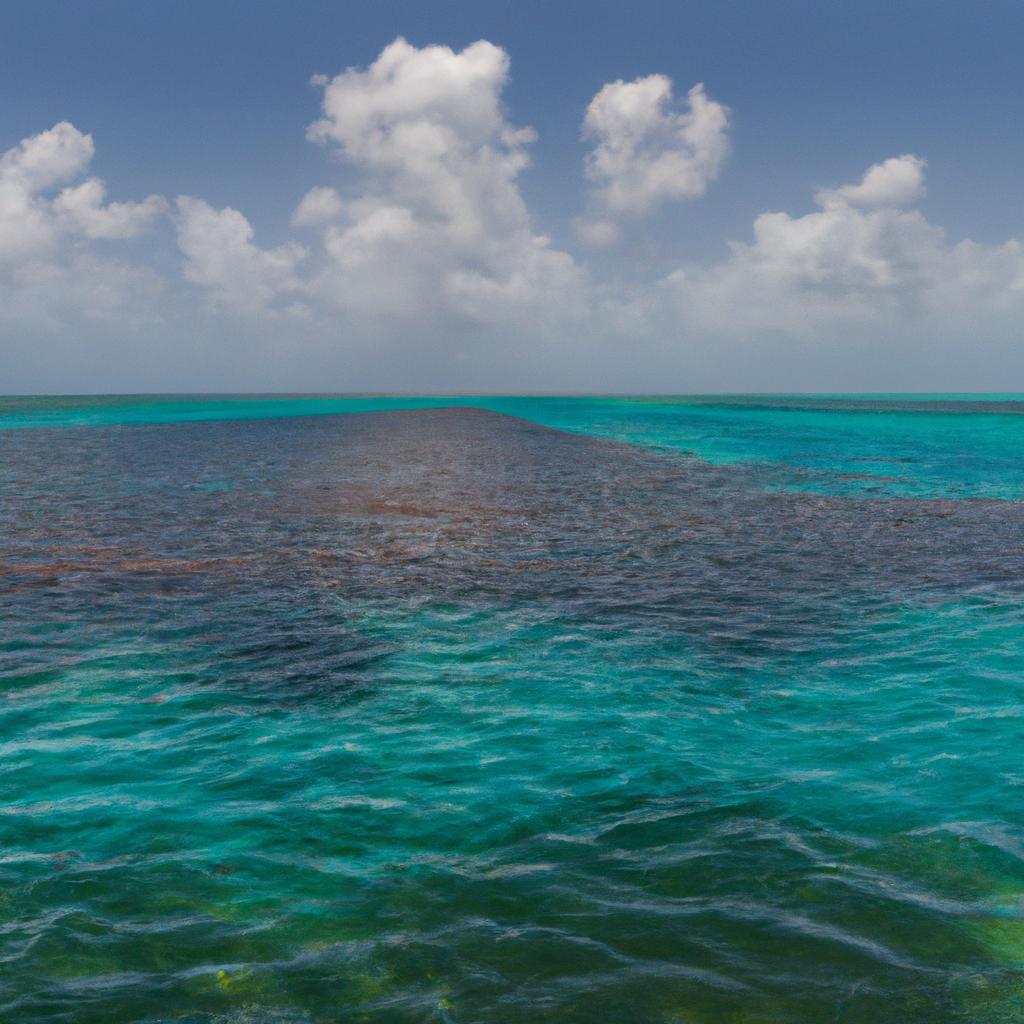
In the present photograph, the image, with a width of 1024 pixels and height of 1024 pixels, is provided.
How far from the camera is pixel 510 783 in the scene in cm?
861

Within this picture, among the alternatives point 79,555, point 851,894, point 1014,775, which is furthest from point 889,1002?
point 79,555

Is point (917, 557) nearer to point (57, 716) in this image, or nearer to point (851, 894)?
point (851, 894)

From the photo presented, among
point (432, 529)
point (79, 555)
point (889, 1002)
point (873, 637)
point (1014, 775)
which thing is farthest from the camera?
point (432, 529)

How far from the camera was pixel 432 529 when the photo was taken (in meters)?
23.8

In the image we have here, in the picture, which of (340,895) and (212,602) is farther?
(212,602)

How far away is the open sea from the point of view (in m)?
5.64

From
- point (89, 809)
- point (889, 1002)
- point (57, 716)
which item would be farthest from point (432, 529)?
point (889, 1002)

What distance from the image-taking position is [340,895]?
6629 millimetres

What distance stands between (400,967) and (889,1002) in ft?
9.64

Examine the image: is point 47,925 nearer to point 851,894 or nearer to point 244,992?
point 244,992

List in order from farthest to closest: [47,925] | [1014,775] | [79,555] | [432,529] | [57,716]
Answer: [432,529] → [79,555] → [57,716] → [1014,775] → [47,925]

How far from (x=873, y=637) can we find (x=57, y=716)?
10.8 meters

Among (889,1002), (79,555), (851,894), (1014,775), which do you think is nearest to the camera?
(889,1002)

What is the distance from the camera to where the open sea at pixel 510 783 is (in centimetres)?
564
